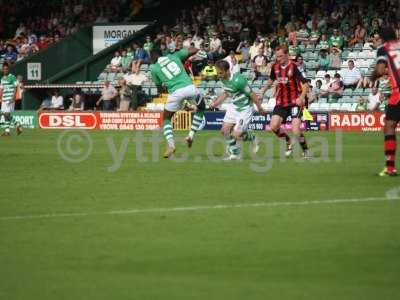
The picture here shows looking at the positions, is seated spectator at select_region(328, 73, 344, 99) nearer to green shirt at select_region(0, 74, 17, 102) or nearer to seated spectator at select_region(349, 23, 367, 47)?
seated spectator at select_region(349, 23, 367, 47)

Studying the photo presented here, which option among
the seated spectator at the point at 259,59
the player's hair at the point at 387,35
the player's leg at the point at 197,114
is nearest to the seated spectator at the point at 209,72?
the seated spectator at the point at 259,59

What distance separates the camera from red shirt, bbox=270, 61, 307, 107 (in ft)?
70.5

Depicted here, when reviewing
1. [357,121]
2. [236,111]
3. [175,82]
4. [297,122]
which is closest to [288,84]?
[297,122]

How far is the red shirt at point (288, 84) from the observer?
2148 centimetres

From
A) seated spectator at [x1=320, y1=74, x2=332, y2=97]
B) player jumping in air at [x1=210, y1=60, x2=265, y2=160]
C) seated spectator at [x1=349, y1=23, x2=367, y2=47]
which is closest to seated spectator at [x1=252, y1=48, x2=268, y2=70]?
seated spectator at [x1=320, y1=74, x2=332, y2=97]

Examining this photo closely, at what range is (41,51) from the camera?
4541 cm

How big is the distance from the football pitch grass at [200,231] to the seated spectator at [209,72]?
18.3 metres

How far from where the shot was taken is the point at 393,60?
55.7ft

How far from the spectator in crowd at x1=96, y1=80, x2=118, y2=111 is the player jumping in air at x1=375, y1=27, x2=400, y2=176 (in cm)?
2403

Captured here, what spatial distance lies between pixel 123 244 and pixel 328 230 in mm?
2169

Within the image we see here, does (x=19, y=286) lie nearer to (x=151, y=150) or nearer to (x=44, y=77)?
(x=151, y=150)

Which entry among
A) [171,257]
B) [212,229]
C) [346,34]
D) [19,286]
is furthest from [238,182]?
[346,34]

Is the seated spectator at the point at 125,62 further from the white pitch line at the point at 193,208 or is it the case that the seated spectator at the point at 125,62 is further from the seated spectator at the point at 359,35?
the white pitch line at the point at 193,208

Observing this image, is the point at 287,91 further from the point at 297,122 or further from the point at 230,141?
the point at 230,141
